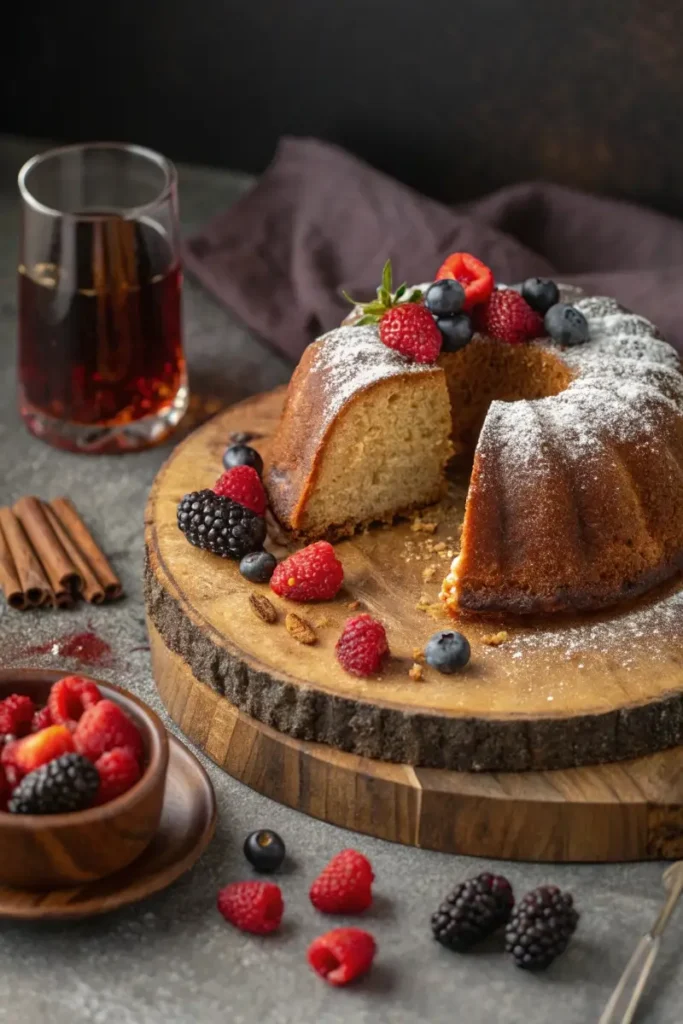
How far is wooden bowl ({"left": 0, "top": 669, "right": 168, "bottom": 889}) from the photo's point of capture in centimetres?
271

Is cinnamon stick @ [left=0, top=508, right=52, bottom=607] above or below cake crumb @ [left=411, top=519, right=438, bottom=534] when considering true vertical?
below

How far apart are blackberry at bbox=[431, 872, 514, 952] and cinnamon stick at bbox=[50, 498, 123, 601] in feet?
4.47

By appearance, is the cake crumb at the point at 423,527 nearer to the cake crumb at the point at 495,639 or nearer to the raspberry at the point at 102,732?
the cake crumb at the point at 495,639

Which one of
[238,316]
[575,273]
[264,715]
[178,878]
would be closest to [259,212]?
[238,316]

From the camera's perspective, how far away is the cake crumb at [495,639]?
3.28m

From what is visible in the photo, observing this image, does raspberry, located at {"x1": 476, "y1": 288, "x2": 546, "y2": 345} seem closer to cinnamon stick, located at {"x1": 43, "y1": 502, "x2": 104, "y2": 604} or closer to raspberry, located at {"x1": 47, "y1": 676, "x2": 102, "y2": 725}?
cinnamon stick, located at {"x1": 43, "y1": 502, "x2": 104, "y2": 604}

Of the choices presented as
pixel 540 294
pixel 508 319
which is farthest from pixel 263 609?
pixel 540 294

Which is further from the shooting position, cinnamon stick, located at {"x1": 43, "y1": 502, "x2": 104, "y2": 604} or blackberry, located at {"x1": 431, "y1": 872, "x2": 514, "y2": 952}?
cinnamon stick, located at {"x1": 43, "y1": 502, "x2": 104, "y2": 604}

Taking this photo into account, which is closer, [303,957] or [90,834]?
[90,834]

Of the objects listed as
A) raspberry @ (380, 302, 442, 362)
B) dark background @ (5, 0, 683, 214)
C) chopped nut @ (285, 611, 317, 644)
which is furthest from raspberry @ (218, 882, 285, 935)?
dark background @ (5, 0, 683, 214)

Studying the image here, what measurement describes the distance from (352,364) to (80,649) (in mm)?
932

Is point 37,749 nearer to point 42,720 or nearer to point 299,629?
point 42,720

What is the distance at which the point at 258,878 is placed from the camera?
305cm

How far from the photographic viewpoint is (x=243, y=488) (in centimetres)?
364
